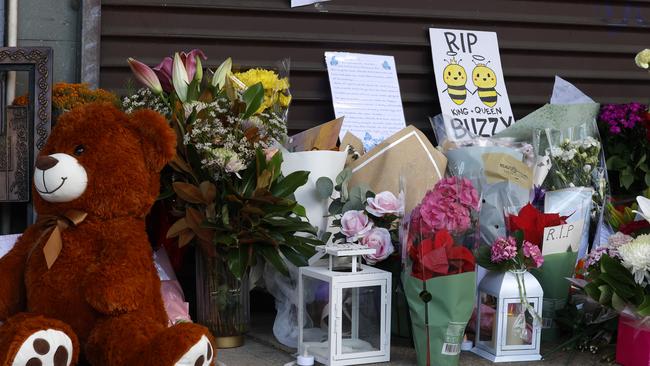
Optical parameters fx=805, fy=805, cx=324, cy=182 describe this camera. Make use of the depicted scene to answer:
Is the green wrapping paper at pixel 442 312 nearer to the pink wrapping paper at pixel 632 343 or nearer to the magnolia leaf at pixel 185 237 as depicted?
the pink wrapping paper at pixel 632 343

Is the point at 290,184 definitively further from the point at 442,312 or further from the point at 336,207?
the point at 442,312

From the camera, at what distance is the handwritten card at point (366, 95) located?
392 centimetres

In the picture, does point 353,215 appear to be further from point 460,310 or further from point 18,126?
point 18,126

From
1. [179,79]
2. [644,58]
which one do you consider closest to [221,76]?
[179,79]

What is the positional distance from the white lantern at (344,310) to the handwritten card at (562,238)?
0.74 meters

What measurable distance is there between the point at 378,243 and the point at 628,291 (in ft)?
2.83

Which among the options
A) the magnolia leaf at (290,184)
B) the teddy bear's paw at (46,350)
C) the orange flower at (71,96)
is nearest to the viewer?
the teddy bear's paw at (46,350)

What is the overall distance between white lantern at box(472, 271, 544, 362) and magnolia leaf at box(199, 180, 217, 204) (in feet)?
3.38

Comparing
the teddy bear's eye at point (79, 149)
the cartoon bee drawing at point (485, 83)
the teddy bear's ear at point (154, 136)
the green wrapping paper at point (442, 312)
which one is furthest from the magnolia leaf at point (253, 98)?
the cartoon bee drawing at point (485, 83)

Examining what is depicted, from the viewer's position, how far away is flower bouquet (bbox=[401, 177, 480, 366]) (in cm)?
259

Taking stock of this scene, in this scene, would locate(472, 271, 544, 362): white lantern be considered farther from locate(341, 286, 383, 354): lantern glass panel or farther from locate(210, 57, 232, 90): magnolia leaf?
locate(210, 57, 232, 90): magnolia leaf

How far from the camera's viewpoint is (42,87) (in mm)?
3195

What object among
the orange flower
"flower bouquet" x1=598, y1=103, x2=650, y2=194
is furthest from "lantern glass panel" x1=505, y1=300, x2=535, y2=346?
the orange flower

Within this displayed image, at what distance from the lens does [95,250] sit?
252 centimetres
